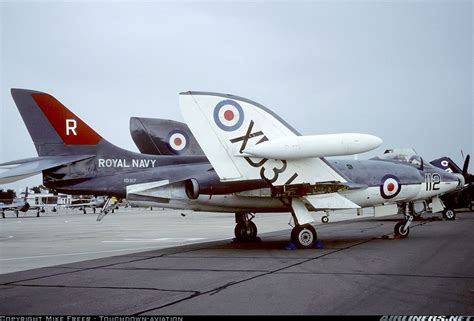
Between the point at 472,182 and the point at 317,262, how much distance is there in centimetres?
3179

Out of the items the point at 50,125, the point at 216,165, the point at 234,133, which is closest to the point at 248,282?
the point at 216,165

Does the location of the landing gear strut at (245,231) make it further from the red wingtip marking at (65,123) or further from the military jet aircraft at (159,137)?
the red wingtip marking at (65,123)

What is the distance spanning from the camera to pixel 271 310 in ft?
19.2

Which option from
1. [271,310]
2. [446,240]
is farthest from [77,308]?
[446,240]

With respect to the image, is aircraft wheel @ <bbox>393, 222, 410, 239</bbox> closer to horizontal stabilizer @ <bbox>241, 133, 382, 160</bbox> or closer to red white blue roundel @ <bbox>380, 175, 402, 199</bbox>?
→ red white blue roundel @ <bbox>380, 175, 402, 199</bbox>

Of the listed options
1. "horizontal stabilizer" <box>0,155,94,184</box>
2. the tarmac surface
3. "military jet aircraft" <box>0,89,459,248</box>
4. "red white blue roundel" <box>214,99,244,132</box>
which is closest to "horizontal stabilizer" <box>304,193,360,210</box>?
"military jet aircraft" <box>0,89,459,248</box>

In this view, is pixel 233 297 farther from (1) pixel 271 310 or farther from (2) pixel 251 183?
(2) pixel 251 183

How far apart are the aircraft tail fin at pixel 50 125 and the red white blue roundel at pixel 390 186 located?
8.96m

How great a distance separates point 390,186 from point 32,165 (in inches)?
420

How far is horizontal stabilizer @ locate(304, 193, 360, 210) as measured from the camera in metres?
13.5

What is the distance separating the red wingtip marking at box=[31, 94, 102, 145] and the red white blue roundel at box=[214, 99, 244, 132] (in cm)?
375

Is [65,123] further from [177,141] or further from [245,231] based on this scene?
[245,231]

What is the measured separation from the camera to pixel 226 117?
1278 centimetres

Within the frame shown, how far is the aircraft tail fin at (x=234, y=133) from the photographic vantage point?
12711 mm
